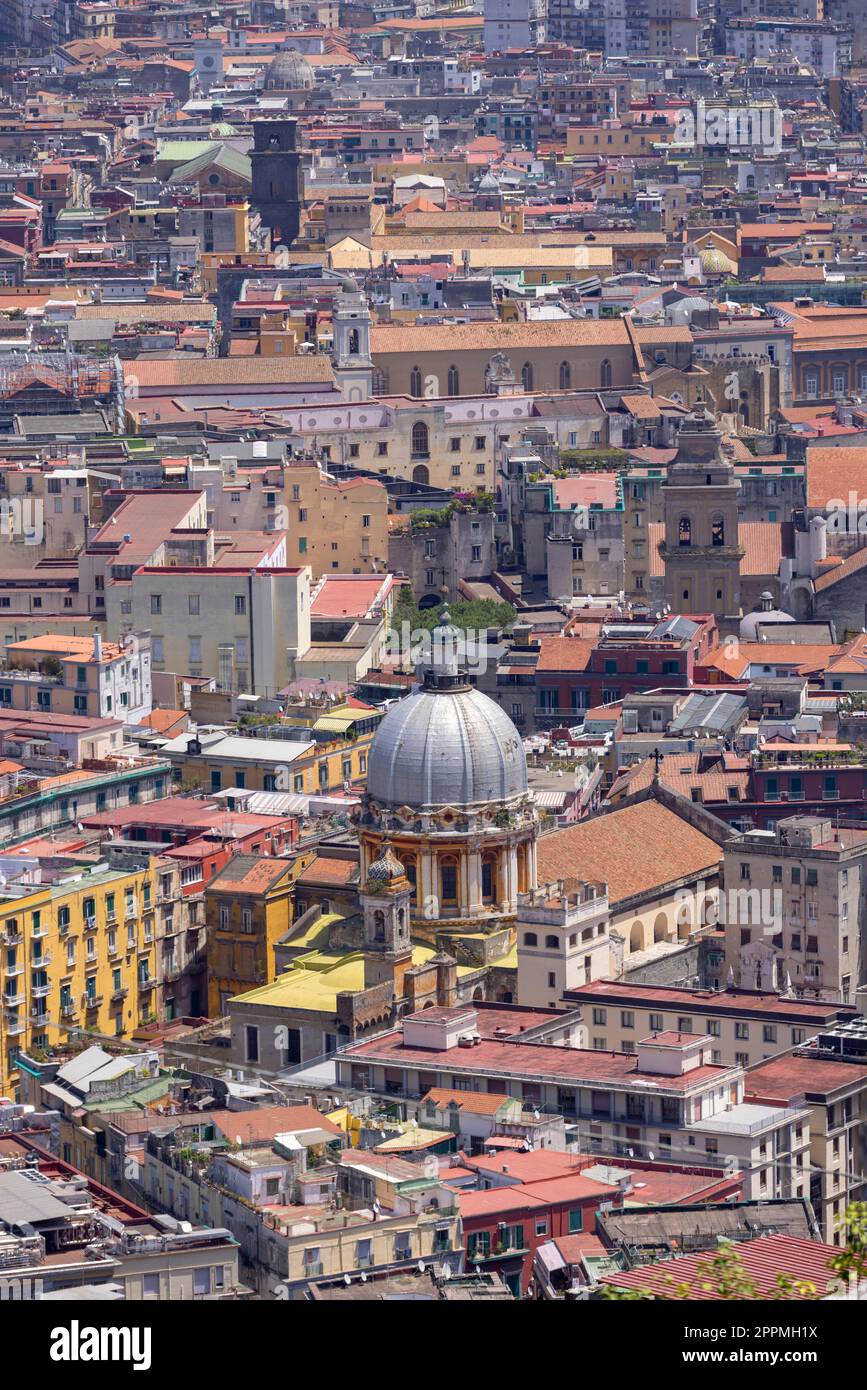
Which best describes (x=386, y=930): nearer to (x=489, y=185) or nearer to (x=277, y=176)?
(x=277, y=176)

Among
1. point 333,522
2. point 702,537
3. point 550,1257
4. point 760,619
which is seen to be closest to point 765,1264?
point 550,1257

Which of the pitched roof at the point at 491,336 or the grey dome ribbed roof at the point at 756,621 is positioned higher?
the pitched roof at the point at 491,336

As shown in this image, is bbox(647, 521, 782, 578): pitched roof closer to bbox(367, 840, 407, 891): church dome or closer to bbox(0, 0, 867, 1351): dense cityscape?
bbox(0, 0, 867, 1351): dense cityscape

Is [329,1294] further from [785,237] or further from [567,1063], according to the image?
[785,237]

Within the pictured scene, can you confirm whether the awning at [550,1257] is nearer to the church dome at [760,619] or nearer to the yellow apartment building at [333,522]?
the church dome at [760,619]

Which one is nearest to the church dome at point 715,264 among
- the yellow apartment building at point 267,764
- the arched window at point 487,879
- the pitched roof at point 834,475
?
the pitched roof at point 834,475

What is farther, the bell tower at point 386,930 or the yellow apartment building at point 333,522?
the yellow apartment building at point 333,522

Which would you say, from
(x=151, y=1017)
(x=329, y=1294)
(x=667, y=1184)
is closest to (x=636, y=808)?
(x=151, y=1017)
